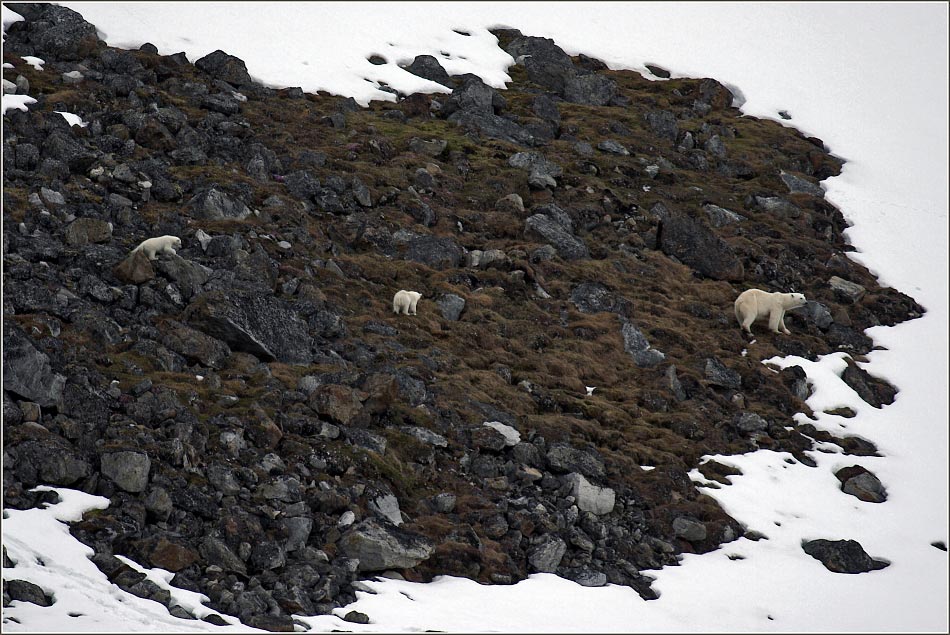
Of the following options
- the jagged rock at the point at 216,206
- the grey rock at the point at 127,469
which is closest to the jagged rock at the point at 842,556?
the grey rock at the point at 127,469

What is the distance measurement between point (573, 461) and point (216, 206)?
13.6 m

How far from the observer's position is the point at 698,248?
35562 mm

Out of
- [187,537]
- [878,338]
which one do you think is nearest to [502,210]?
[878,338]

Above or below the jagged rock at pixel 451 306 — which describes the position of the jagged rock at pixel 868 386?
above

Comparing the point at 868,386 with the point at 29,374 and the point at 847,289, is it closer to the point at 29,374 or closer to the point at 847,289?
the point at 847,289

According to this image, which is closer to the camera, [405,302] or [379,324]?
[379,324]

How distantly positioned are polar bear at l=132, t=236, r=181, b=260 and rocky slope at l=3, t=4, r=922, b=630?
469 mm

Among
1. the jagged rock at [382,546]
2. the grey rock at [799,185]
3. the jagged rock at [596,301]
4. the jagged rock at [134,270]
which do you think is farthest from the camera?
the grey rock at [799,185]

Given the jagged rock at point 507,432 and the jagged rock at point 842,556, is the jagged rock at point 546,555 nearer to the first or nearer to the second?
the jagged rock at point 507,432

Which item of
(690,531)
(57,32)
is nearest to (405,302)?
(690,531)

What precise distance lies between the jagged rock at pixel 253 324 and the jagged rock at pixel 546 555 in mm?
7279

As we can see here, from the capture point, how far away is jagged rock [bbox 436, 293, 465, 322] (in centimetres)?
2711

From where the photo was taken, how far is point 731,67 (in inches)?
2430

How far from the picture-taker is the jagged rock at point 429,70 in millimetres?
46844
